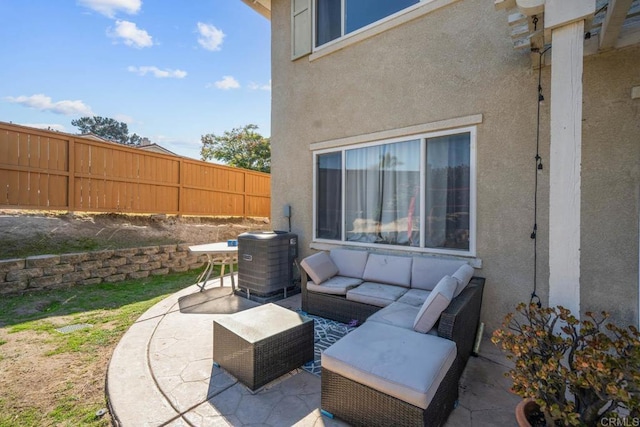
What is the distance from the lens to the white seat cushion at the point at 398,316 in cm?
318

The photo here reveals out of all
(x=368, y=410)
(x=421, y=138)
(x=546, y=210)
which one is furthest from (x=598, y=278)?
(x=368, y=410)

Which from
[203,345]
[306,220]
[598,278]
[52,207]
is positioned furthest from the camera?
[52,207]

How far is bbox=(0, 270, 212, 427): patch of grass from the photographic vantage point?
2.57m

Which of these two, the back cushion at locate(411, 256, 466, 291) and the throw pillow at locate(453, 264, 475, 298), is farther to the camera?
the back cushion at locate(411, 256, 466, 291)

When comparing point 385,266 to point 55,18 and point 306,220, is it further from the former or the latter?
point 55,18

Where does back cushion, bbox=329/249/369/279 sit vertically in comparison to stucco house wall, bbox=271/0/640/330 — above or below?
below

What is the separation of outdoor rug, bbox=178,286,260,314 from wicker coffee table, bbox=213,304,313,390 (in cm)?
187

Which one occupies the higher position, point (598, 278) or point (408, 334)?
point (598, 278)

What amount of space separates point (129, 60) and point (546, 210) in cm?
1342

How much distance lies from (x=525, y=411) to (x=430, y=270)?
2.36 meters

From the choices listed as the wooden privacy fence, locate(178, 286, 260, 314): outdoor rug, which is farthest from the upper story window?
the wooden privacy fence

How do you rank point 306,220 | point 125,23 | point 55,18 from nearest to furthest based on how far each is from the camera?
point 306,220, point 55,18, point 125,23

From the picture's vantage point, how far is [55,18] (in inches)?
301

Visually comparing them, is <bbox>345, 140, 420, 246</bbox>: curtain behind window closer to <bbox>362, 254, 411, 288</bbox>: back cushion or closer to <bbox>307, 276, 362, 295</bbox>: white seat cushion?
<bbox>362, 254, 411, 288</bbox>: back cushion
